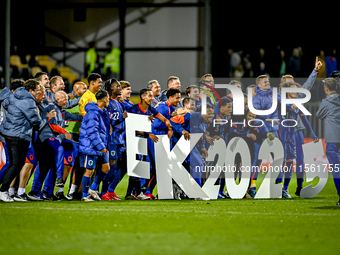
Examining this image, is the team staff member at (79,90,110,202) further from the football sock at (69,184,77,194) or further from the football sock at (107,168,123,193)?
the football sock at (107,168,123,193)

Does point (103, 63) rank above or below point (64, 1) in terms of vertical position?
below

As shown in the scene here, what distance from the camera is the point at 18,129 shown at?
315 inches

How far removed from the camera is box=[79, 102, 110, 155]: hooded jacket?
26.6 feet

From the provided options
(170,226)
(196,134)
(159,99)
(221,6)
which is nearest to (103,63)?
(221,6)

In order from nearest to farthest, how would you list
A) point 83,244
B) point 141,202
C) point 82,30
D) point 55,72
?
point 83,244
point 141,202
point 55,72
point 82,30

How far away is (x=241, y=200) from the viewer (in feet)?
28.3

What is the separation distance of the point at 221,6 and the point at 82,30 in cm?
517

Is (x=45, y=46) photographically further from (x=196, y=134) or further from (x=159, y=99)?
(x=196, y=134)

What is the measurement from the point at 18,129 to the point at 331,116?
4537mm

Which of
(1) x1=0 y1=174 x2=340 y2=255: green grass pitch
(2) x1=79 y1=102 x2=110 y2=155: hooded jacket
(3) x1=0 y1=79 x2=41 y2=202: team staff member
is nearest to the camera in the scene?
(1) x1=0 y1=174 x2=340 y2=255: green grass pitch

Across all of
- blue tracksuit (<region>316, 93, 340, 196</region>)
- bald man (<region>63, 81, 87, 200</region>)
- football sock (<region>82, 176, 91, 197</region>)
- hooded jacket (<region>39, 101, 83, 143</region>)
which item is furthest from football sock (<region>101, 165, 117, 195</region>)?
blue tracksuit (<region>316, 93, 340, 196</region>)

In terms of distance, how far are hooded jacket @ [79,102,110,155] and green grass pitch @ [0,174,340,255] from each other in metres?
0.78

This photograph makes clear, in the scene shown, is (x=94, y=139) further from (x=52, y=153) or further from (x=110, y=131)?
(x=52, y=153)

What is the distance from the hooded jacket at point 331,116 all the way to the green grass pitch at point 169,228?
3.22ft
